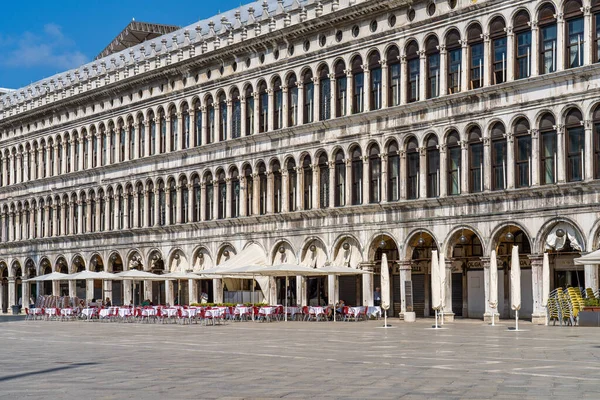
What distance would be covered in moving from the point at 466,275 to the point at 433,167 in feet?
17.6

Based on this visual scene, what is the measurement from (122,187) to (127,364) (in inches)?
1905

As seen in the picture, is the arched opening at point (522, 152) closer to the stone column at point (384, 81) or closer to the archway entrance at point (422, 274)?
the archway entrance at point (422, 274)

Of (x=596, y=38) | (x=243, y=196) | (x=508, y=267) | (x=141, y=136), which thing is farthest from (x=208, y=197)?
(x=596, y=38)

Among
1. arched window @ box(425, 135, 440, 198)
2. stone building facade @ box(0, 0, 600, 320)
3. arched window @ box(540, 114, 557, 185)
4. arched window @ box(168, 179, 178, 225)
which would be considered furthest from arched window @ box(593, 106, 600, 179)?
arched window @ box(168, 179, 178, 225)

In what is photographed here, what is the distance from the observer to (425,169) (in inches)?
1913

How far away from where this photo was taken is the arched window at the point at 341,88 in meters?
53.2

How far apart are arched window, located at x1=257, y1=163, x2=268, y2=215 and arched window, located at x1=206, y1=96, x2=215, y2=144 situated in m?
4.98

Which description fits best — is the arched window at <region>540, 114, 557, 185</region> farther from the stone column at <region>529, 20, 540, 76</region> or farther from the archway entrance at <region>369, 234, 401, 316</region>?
the archway entrance at <region>369, 234, 401, 316</region>

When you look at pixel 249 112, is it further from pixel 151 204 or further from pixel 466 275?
pixel 466 275

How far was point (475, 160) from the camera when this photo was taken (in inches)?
1834

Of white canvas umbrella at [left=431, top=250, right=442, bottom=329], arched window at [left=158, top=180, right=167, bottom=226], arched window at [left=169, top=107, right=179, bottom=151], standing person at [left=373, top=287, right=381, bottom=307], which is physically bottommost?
standing person at [left=373, top=287, right=381, bottom=307]

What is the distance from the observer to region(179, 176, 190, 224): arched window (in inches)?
2532

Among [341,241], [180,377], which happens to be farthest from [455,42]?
[180,377]

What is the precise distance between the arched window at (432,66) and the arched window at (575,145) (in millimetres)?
7367
